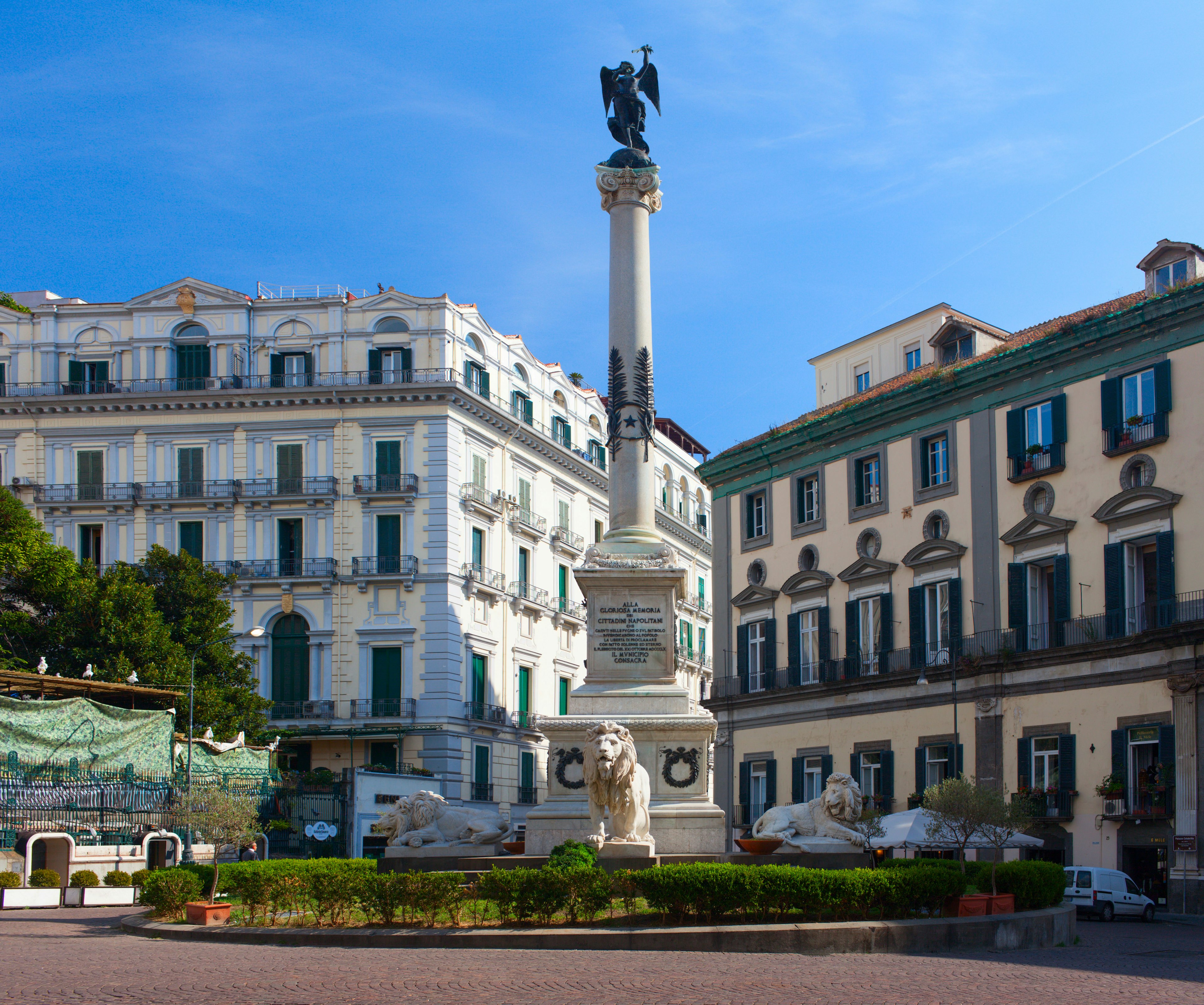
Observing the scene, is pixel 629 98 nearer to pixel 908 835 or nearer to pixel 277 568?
pixel 908 835

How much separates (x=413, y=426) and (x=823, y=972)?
43.8 meters

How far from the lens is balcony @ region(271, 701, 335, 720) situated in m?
54.3

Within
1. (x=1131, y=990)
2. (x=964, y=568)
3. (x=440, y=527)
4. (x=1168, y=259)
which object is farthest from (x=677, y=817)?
(x=440, y=527)

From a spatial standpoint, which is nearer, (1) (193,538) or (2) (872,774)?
(2) (872,774)

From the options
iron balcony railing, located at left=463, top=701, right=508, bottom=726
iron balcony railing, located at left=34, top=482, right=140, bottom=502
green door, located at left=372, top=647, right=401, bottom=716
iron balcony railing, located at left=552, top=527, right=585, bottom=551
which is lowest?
iron balcony railing, located at left=463, top=701, right=508, bottom=726

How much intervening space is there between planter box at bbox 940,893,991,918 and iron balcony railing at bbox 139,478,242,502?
42410mm

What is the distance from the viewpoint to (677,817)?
2191cm

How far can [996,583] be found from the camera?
134 ft

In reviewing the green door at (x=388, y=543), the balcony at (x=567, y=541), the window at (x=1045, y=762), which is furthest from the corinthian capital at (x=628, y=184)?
the balcony at (x=567, y=541)

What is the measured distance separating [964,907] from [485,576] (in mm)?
40950

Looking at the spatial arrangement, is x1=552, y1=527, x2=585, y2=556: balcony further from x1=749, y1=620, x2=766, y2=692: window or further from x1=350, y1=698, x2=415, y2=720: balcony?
x1=749, y1=620, x2=766, y2=692: window

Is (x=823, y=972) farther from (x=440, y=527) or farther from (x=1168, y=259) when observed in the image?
(x=440, y=527)

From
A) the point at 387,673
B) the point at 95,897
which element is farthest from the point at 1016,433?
the point at 95,897

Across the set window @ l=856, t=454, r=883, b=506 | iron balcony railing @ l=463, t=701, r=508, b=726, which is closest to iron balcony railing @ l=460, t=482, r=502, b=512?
iron balcony railing @ l=463, t=701, r=508, b=726
